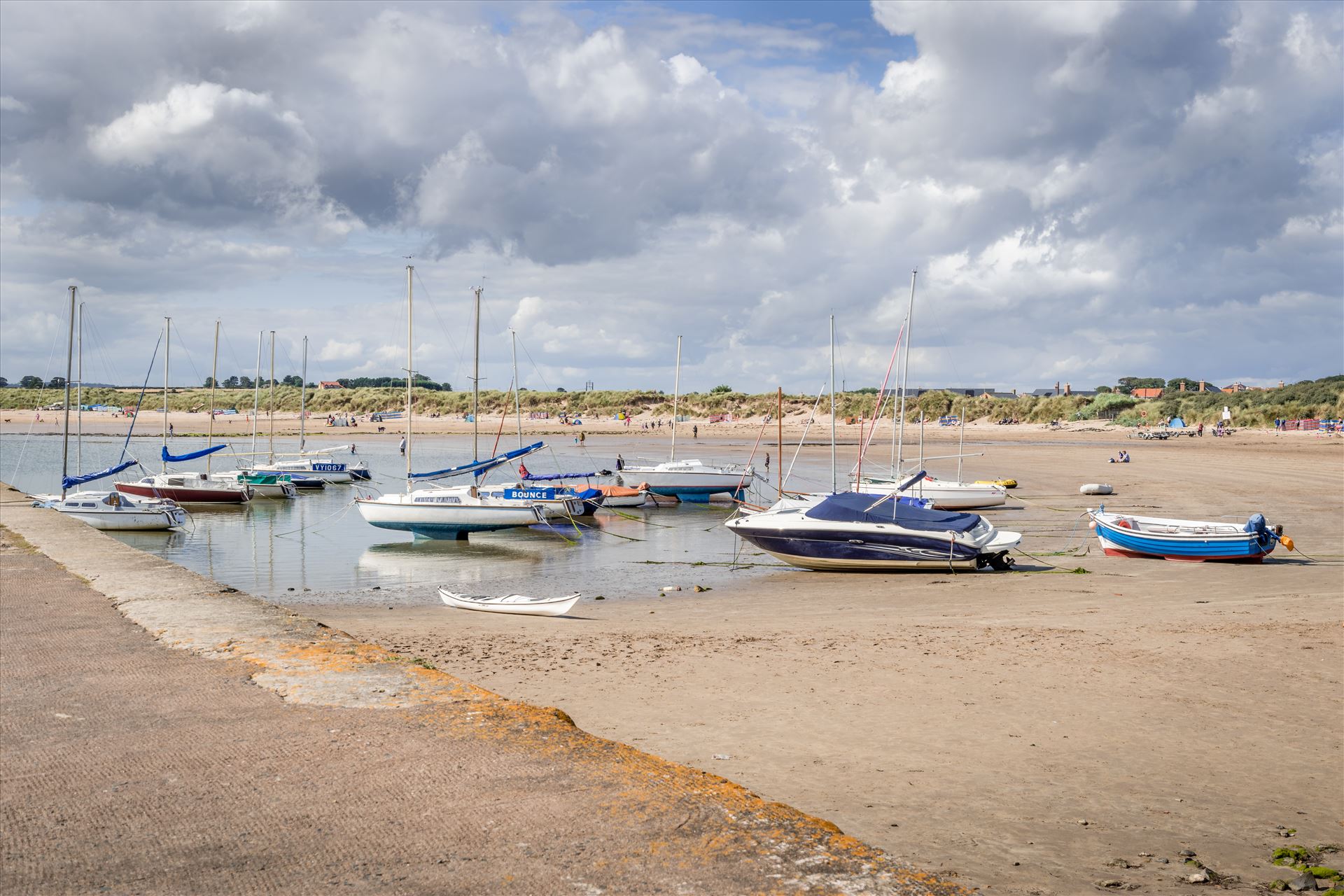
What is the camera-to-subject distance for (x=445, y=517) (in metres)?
29.3

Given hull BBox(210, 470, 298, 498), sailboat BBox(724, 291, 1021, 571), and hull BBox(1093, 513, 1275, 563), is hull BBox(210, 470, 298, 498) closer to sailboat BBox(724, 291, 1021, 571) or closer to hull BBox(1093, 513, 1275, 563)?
sailboat BBox(724, 291, 1021, 571)

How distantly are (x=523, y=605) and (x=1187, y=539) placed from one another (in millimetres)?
14198

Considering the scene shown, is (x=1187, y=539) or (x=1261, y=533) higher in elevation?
(x=1261, y=533)

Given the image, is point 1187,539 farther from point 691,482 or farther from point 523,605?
point 691,482

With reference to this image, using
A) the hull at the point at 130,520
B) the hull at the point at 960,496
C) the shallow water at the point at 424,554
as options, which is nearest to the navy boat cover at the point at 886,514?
the shallow water at the point at 424,554

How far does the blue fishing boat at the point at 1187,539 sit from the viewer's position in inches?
821

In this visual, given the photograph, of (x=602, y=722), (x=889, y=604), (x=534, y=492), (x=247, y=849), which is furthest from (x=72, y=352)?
(x=247, y=849)

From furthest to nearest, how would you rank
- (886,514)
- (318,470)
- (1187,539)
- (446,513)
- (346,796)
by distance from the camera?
(318,470) < (446,513) < (886,514) < (1187,539) < (346,796)

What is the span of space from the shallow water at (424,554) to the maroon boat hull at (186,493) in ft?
1.68

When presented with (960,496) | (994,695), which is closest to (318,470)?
(960,496)

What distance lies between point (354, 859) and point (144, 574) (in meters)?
9.16

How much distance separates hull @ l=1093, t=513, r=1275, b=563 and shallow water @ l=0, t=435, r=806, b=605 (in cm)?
766

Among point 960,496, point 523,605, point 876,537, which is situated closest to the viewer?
point 523,605

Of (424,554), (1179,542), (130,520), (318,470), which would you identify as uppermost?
(1179,542)
